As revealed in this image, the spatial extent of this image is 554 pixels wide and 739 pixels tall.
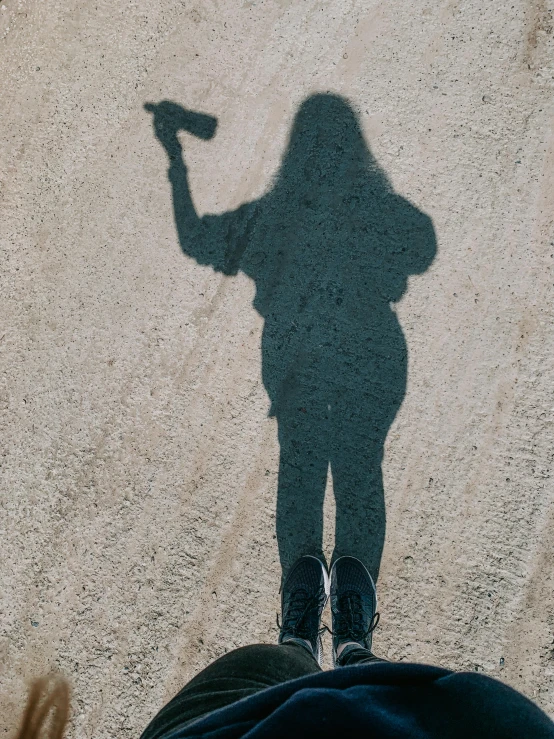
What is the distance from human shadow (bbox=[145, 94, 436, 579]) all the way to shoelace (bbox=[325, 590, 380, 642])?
0.71 ft

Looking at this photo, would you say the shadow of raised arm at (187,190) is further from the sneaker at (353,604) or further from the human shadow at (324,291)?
the sneaker at (353,604)

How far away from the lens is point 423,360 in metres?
2.98

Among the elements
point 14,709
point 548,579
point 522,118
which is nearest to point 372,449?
point 548,579

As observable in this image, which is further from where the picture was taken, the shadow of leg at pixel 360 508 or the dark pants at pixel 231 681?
the shadow of leg at pixel 360 508

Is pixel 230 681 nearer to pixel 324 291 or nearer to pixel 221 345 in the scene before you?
pixel 221 345

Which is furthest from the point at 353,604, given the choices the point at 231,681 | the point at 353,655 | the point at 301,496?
the point at 231,681

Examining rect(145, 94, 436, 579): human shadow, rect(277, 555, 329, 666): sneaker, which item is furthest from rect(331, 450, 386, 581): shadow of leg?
rect(277, 555, 329, 666): sneaker

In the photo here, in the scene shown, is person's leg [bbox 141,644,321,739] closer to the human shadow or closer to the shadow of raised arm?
the human shadow

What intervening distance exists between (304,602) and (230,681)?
37.5 inches

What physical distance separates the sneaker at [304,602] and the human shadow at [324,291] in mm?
127

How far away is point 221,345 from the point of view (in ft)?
10.0

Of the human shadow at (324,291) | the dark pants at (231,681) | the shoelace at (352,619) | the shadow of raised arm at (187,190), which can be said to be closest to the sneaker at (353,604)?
the shoelace at (352,619)

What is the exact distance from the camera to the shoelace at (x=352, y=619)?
2797mm

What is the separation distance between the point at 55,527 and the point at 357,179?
2.83 meters
